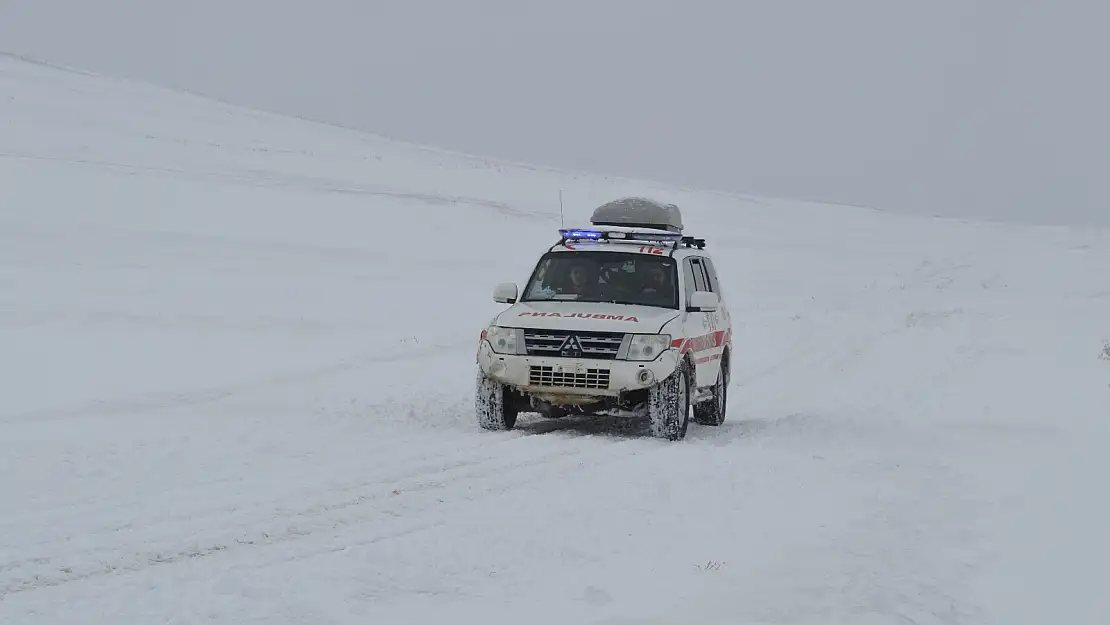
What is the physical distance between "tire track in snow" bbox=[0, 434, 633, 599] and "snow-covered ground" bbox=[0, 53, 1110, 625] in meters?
0.03

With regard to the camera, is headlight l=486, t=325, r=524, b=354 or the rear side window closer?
headlight l=486, t=325, r=524, b=354

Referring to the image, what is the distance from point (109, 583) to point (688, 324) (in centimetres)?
720

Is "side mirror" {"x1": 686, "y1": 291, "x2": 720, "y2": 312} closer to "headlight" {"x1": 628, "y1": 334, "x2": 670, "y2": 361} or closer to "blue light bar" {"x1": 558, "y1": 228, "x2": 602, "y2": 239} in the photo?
"headlight" {"x1": 628, "y1": 334, "x2": 670, "y2": 361}

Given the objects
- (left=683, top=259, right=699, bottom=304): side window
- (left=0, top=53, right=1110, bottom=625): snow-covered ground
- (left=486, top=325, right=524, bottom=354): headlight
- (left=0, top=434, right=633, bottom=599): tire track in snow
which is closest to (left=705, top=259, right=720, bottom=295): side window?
(left=683, top=259, right=699, bottom=304): side window

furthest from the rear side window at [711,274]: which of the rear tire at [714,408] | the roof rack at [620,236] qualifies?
the rear tire at [714,408]

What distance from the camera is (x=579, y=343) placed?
1162cm

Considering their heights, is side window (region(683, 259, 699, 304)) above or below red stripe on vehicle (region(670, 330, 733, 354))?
above

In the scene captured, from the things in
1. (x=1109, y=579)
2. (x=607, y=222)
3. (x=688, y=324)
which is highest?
(x=607, y=222)

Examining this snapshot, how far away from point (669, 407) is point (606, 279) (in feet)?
5.88

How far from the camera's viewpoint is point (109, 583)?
605cm

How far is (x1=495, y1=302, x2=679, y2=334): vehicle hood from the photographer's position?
11.6 meters

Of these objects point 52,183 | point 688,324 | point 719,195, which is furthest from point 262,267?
point 719,195

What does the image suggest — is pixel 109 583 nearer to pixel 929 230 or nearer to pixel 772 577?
pixel 772 577

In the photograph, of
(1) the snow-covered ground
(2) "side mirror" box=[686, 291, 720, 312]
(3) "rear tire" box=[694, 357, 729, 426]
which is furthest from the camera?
(3) "rear tire" box=[694, 357, 729, 426]
